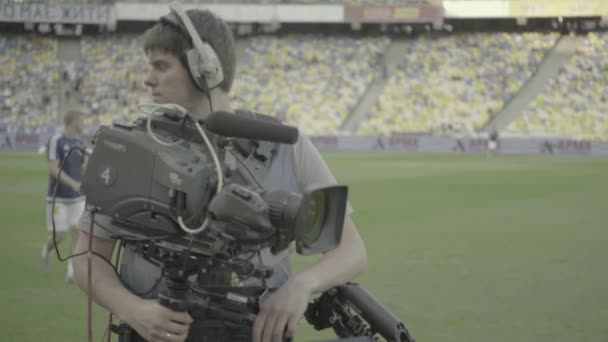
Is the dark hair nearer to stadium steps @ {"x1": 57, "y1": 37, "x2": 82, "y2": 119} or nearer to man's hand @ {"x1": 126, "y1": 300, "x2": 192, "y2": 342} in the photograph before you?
man's hand @ {"x1": 126, "y1": 300, "x2": 192, "y2": 342}

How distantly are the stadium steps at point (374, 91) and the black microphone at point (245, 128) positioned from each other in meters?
43.9

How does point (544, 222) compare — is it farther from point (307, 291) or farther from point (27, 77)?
point (27, 77)

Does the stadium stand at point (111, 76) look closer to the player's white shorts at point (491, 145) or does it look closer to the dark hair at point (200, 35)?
the player's white shorts at point (491, 145)

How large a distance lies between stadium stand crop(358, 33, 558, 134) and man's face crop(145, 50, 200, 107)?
43.1 m

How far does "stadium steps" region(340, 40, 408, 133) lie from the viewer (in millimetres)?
46469

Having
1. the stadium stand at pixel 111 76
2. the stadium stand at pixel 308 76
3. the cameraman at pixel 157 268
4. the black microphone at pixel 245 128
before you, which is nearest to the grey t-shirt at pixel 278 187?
the cameraman at pixel 157 268

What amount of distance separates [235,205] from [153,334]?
1.57ft

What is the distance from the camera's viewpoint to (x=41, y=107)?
46.5 m

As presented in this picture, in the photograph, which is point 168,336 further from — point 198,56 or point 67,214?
point 67,214

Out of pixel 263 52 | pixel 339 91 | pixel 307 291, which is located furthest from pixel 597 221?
pixel 263 52

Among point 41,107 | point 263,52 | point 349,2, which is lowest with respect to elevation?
point 41,107

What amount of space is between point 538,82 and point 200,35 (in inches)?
1825

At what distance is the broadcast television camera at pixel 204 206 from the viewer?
1.87 m

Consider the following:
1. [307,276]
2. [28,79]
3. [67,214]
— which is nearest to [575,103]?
[28,79]
